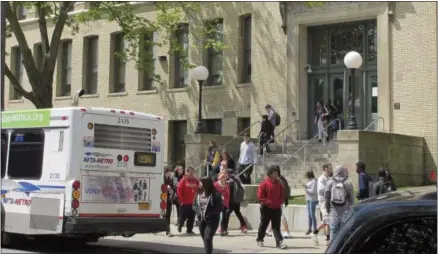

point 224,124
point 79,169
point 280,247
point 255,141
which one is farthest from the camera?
Result: point 224,124

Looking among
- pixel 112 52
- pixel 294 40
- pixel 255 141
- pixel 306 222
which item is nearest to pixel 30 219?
pixel 306 222

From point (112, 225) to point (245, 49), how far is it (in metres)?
16.6

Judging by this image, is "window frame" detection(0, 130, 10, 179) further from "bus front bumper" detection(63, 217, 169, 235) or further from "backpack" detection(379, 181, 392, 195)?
"backpack" detection(379, 181, 392, 195)

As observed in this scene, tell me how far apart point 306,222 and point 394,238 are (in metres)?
12.8

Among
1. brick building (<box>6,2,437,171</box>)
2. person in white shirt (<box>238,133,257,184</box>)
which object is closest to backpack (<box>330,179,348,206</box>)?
person in white shirt (<box>238,133,257,184</box>)

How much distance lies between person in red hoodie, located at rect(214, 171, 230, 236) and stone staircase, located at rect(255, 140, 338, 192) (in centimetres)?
573

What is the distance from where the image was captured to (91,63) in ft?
107

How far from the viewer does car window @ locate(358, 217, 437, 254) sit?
9.21 feet

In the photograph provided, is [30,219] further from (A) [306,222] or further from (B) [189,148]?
(B) [189,148]

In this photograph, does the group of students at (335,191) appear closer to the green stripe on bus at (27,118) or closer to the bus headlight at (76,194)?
the bus headlight at (76,194)

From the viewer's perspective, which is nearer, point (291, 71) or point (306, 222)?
point (306, 222)

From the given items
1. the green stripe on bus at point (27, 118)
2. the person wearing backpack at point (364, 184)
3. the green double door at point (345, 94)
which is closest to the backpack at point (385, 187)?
the person wearing backpack at point (364, 184)

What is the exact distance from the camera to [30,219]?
1223cm

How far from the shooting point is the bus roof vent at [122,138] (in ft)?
40.3
